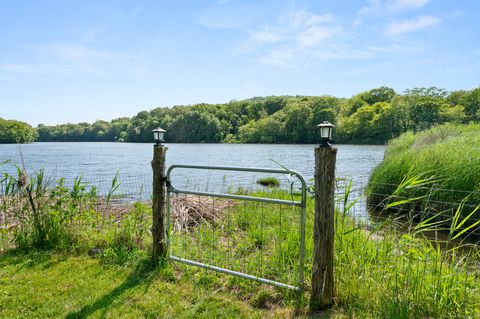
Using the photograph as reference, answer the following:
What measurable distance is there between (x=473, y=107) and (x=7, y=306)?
68949 mm

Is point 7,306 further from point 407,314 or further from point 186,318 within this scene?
point 407,314

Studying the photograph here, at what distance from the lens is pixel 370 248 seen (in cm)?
402

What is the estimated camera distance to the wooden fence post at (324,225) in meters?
3.09

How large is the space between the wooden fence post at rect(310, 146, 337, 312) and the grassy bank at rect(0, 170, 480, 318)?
0.63 feet

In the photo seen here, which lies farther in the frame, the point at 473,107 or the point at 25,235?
the point at 473,107

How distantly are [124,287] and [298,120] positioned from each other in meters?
66.8

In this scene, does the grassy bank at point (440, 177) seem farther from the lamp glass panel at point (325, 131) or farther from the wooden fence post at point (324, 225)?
the lamp glass panel at point (325, 131)

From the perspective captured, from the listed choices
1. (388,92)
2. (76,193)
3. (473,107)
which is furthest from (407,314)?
→ (388,92)

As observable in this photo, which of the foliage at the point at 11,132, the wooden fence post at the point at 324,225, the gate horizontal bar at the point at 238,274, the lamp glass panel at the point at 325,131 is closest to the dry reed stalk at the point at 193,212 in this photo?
the gate horizontal bar at the point at 238,274

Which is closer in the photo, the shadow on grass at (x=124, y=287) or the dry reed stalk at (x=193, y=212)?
the shadow on grass at (x=124, y=287)

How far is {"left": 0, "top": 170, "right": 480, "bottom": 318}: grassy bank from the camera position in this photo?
10.1 feet

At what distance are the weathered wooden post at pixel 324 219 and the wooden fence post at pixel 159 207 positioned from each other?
202 cm

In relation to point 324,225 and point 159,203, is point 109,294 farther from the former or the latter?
point 324,225

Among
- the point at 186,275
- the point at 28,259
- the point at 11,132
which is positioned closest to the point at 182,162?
the point at 28,259
